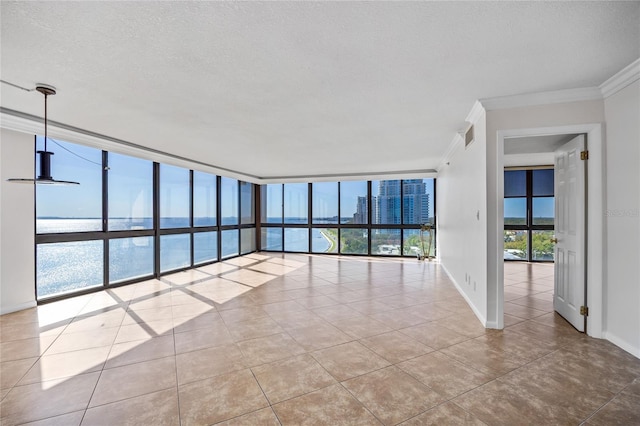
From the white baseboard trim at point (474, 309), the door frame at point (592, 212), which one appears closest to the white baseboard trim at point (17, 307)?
the white baseboard trim at point (474, 309)

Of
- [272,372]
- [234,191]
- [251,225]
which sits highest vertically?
[234,191]

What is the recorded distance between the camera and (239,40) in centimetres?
220

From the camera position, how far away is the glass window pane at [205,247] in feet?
24.5

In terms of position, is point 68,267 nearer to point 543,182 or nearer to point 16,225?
point 16,225

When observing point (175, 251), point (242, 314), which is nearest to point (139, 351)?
point (242, 314)

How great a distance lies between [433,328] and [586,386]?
55.9 inches

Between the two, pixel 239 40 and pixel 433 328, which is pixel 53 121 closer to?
pixel 239 40

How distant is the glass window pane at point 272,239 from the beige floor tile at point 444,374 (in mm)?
8047

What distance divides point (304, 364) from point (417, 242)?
7149 mm

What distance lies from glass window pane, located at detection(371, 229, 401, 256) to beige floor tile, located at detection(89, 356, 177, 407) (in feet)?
24.3

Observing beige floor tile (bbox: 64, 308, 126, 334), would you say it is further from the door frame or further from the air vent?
the air vent

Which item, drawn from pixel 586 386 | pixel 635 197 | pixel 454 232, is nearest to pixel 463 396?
pixel 586 386

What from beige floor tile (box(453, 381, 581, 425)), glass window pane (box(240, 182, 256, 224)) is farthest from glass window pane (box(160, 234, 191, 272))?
beige floor tile (box(453, 381, 581, 425))

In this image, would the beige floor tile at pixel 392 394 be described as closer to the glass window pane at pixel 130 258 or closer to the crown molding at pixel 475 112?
the crown molding at pixel 475 112
